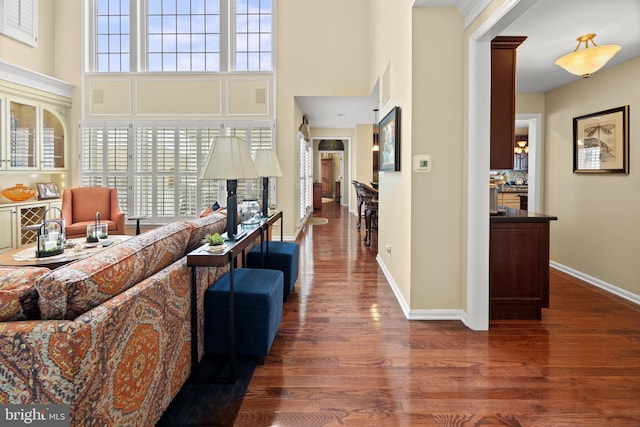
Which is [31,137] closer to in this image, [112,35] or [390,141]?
[112,35]

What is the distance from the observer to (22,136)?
17.7 feet

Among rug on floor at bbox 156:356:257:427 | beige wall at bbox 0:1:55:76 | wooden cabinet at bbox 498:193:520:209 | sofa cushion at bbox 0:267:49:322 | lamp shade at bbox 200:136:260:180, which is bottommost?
rug on floor at bbox 156:356:257:427

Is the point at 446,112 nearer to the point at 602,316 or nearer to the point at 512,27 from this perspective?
the point at 512,27

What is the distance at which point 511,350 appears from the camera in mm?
2508

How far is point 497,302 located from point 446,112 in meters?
1.66

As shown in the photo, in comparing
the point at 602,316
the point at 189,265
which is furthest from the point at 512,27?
the point at 189,265

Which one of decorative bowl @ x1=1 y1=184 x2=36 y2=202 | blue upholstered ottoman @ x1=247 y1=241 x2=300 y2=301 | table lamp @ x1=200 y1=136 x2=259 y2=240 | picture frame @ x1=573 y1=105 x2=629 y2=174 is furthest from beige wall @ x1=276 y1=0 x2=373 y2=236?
table lamp @ x1=200 y1=136 x2=259 y2=240

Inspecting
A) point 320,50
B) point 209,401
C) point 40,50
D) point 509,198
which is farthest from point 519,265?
point 40,50

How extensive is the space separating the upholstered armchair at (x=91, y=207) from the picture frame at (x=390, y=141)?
3.82 metres

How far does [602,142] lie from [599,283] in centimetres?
157

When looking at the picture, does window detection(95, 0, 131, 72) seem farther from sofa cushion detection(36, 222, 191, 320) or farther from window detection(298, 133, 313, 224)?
sofa cushion detection(36, 222, 191, 320)

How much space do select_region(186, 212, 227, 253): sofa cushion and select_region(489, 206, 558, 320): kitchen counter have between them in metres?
2.22

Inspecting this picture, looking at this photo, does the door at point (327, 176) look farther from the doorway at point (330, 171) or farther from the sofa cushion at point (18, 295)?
the sofa cushion at point (18, 295)

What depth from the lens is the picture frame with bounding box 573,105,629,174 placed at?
3732 millimetres
